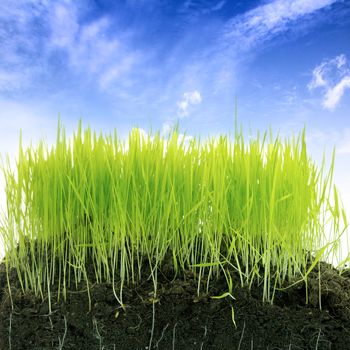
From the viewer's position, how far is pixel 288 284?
1.91 m

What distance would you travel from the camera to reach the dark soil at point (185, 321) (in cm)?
177

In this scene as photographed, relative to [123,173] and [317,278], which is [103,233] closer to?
[123,173]

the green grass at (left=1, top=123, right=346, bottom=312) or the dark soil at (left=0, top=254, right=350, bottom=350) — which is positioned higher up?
the green grass at (left=1, top=123, right=346, bottom=312)

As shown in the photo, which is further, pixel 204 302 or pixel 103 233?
pixel 103 233

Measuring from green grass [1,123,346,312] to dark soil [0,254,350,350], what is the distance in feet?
0.20

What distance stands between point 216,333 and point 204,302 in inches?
5.4

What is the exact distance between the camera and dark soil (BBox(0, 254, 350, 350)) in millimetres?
1771

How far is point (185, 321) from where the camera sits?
5.81ft

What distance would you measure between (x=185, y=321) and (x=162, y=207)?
500 mm

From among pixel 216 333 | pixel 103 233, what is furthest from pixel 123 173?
pixel 216 333

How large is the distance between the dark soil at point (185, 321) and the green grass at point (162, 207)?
62mm

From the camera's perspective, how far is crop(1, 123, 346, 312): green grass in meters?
1.85

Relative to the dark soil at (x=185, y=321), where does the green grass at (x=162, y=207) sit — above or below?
above

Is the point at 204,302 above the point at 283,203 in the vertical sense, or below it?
below
